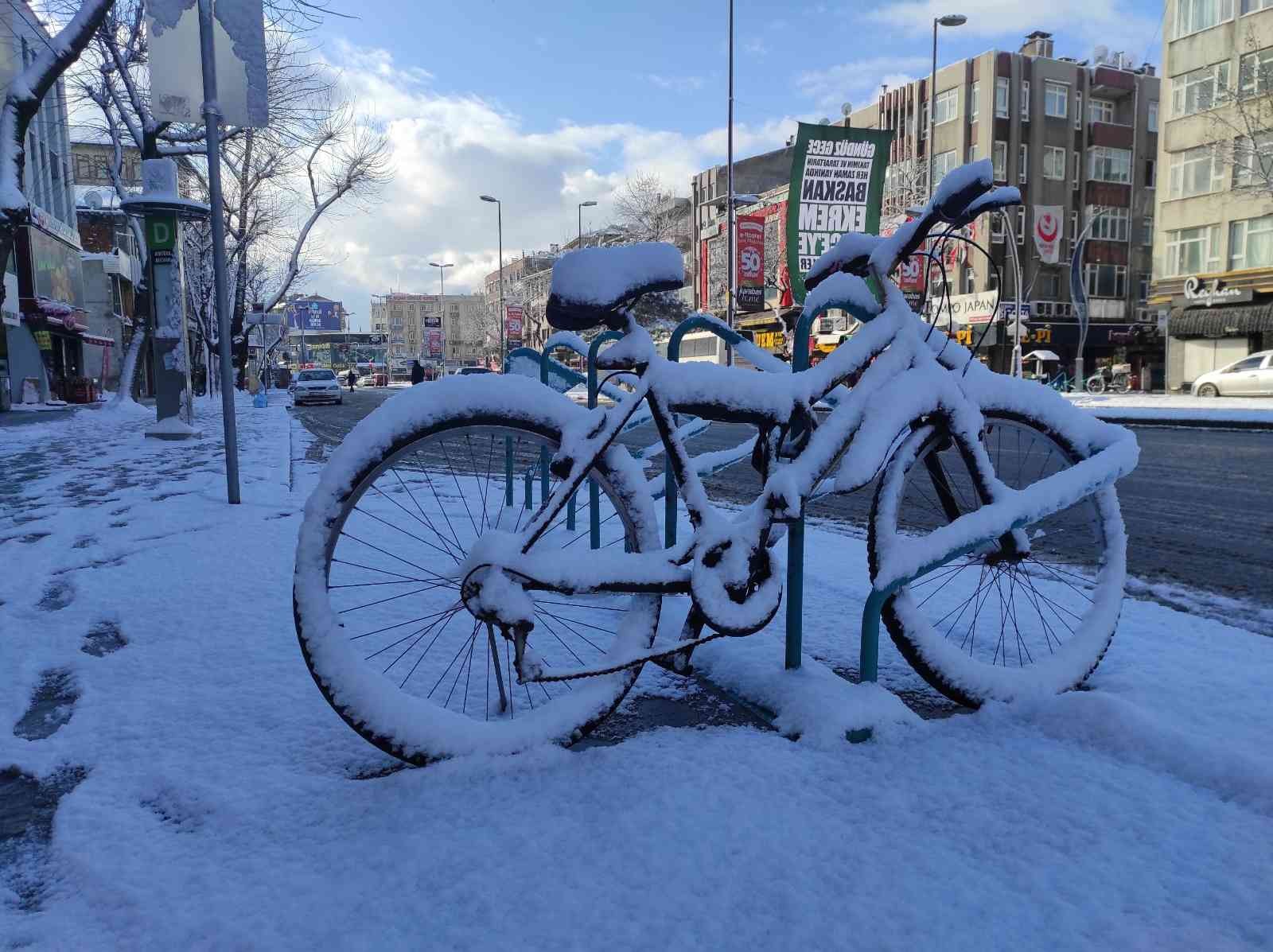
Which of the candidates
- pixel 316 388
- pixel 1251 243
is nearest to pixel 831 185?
pixel 316 388

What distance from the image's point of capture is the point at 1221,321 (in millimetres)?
31250

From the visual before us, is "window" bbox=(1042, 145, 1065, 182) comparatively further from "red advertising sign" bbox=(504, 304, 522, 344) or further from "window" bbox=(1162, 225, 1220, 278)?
"red advertising sign" bbox=(504, 304, 522, 344)

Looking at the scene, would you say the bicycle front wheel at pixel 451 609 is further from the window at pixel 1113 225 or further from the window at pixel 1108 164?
the window at pixel 1108 164

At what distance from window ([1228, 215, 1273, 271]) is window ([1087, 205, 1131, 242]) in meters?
12.1

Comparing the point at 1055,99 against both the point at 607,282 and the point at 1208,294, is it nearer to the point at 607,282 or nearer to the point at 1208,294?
the point at 1208,294

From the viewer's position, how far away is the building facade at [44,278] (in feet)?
84.2

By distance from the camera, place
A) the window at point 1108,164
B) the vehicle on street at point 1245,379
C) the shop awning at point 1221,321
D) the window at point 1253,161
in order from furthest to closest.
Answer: the window at point 1108,164, the shop awning at point 1221,321, the window at point 1253,161, the vehicle on street at point 1245,379

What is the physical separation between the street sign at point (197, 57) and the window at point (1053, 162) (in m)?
44.2

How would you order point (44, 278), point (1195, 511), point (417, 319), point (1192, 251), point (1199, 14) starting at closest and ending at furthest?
point (1195, 511), point (44, 278), point (1199, 14), point (1192, 251), point (417, 319)

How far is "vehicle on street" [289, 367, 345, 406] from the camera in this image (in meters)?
31.1

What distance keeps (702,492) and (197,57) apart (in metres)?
5.95

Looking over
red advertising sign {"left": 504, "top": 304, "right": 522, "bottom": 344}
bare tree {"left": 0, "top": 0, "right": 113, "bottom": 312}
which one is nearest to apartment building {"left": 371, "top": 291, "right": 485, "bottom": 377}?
red advertising sign {"left": 504, "top": 304, "right": 522, "bottom": 344}

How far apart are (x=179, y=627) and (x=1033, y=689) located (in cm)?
303

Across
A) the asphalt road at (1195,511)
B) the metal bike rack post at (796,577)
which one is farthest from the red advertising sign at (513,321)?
the metal bike rack post at (796,577)
